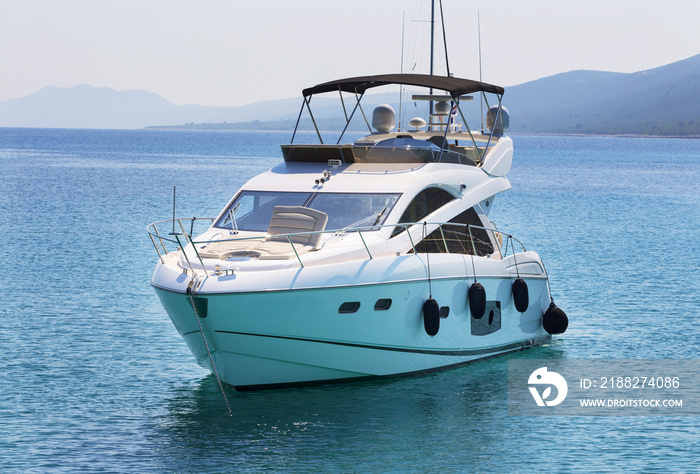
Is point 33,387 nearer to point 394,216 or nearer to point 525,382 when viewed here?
point 394,216

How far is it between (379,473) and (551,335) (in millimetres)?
7378

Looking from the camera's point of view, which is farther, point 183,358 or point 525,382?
point 183,358

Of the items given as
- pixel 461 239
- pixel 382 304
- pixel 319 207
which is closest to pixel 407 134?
pixel 461 239

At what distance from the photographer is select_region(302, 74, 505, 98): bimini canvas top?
16391 mm

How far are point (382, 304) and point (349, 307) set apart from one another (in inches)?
23.5

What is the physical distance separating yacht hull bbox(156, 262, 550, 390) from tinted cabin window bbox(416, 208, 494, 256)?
71cm

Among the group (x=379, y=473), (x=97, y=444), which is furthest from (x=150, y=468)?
(x=379, y=473)

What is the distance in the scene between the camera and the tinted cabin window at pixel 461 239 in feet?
47.8

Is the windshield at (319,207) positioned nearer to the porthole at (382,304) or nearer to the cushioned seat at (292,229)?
the cushioned seat at (292,229)

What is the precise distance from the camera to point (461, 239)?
15438 mm

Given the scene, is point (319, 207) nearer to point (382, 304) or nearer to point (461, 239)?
point (382, 304)

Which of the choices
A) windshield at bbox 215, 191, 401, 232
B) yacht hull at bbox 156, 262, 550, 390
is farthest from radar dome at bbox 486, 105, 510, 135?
yacht hull at bbox 156, 262, 550, 390

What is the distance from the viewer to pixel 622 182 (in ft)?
255

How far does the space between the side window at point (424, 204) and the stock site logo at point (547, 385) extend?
10.8 feet
